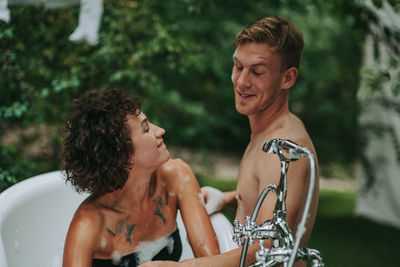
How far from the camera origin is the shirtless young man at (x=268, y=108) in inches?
46.0

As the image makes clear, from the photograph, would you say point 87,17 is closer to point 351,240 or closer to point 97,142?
point 97,142

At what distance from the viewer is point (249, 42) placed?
1.28 meters

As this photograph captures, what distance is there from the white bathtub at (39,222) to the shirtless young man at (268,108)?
39 cm

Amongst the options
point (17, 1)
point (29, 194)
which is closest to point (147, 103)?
point (17, 1)

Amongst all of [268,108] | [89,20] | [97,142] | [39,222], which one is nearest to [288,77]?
[268,108]

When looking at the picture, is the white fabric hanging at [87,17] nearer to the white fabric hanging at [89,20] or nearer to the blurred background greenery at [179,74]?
the white fabric hanging at [89,20]

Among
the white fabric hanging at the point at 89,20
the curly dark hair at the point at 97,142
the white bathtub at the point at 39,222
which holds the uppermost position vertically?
the white fabric hanging at the point at 89,20

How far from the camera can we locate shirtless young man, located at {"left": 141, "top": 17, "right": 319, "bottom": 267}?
1168 millimetres

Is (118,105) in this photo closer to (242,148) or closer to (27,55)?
(27,55)

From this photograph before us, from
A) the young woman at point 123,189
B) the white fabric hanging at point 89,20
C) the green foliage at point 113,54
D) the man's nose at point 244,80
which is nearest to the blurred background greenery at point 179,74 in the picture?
the green foliage at point 113,54

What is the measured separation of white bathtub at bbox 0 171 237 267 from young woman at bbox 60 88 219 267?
23cm

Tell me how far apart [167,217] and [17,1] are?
1.38 meters

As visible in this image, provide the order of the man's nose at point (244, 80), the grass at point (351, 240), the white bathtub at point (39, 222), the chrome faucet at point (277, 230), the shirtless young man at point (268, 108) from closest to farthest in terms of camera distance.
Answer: the chrome faucet at point (277, 230) < the shirtless young man at point (268, 108) < the man's nose at point (244, 80) < the white bathtub at point (39, 222) < the grass at point (351, 240)

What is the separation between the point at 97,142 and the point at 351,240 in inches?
107
